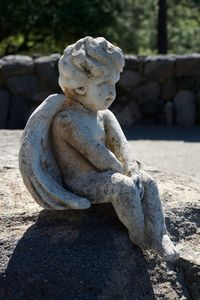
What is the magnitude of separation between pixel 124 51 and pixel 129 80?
10.6 metres

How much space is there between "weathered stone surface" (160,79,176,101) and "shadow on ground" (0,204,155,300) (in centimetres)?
602

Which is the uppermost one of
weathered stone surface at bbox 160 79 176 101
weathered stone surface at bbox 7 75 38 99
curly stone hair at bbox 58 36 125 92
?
curly stone hair at bbox 58 36 125 92

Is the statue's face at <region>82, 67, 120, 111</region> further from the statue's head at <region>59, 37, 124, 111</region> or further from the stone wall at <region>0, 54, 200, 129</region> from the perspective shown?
the stone wall at <region>0, 54, 200, 129</region>

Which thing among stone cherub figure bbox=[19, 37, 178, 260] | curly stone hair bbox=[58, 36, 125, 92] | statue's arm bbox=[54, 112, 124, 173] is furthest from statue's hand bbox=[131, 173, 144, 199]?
curly stone hair bbox=[58, 36, 125, 92]

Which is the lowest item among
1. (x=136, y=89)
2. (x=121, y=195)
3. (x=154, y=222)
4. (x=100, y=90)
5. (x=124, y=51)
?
(x=124, y=51)

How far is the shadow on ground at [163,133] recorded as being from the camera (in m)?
8.45

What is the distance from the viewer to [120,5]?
1800 cm

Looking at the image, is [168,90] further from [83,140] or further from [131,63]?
[83,140]

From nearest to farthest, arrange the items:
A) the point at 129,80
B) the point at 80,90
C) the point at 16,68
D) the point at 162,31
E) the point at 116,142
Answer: the point at 80,90 < the point at 116,142 < the point at 16,68 < the point at 129,80 < the point at 162,31

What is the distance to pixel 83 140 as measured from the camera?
3.46 m

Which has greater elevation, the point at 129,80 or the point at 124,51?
the point at 129,80

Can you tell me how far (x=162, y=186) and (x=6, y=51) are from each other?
15112 mm

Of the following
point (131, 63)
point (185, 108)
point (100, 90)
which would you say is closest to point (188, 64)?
point (185, 108)

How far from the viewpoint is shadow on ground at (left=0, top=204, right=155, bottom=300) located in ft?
10.5
